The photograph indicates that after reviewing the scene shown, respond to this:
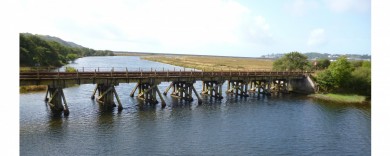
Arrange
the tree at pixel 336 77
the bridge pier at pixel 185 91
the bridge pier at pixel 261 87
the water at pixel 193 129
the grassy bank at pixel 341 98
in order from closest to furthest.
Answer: the water at pixel 193 129 < the bridge pier at pixel 185 91 < the grassy bank at pixel 341 98 < the tree at pixel 336 77 < the bridge pier at pixel 261 87

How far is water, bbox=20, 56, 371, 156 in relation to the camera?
29.1 meters

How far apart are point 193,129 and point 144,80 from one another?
46.4 feet

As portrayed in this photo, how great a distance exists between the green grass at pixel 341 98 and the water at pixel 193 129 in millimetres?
6971

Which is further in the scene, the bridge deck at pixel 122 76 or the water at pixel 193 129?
the bridge deck at pixel 122 76

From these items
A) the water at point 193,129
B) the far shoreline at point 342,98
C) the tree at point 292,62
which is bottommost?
the water at point 193,129

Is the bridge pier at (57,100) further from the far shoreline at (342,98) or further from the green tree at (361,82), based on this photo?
the green tree at (361,82)

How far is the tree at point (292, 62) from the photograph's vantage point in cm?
8044

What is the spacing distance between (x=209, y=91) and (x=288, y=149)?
2957 centimetres

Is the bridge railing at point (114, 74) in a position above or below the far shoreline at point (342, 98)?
above

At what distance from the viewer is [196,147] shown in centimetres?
2955

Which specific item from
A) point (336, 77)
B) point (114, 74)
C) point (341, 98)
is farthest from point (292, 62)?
point (114, 74)

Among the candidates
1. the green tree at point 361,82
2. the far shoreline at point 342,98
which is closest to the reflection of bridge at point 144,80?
the far shoreline at point 342,98

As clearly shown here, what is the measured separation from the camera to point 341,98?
2313 inches

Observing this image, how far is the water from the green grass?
6971 millimetres
